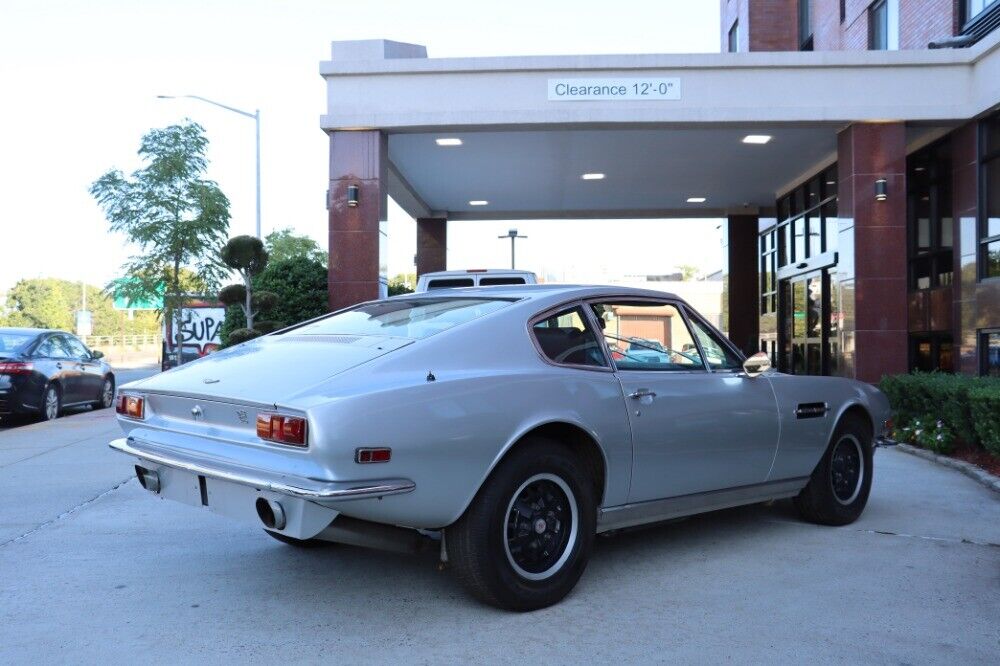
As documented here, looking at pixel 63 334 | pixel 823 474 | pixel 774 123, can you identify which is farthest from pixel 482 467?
pixel 63 334

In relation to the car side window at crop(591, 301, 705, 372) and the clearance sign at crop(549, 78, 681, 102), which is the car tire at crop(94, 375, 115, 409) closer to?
the clearance sign at crop(549, 78, 681, 102)

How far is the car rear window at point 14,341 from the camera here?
13.0 meters

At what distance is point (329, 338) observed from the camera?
14.8 ft

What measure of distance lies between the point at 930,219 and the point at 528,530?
42.0 ft

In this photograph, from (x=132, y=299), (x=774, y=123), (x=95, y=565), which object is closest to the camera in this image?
(x=95, y=565)

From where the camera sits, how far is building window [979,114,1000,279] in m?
12.1

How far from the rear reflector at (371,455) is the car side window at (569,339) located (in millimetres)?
1087

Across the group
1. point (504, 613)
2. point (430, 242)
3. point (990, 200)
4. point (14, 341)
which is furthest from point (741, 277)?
point (504, 613)

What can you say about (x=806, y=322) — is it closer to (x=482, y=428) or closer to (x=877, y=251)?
(x=877, y=251)

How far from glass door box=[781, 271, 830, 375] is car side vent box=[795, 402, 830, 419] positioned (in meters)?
11.5

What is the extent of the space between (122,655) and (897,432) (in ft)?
28.1

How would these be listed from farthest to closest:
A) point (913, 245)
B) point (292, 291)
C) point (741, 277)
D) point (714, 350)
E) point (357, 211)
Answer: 1. point (741, 277)
2. point (913, 245)
3. point (292, 291)
4. point (357, 211)
5. point (714, 350)

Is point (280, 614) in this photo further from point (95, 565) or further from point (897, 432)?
point (897, 432)

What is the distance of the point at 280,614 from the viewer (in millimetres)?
4012
